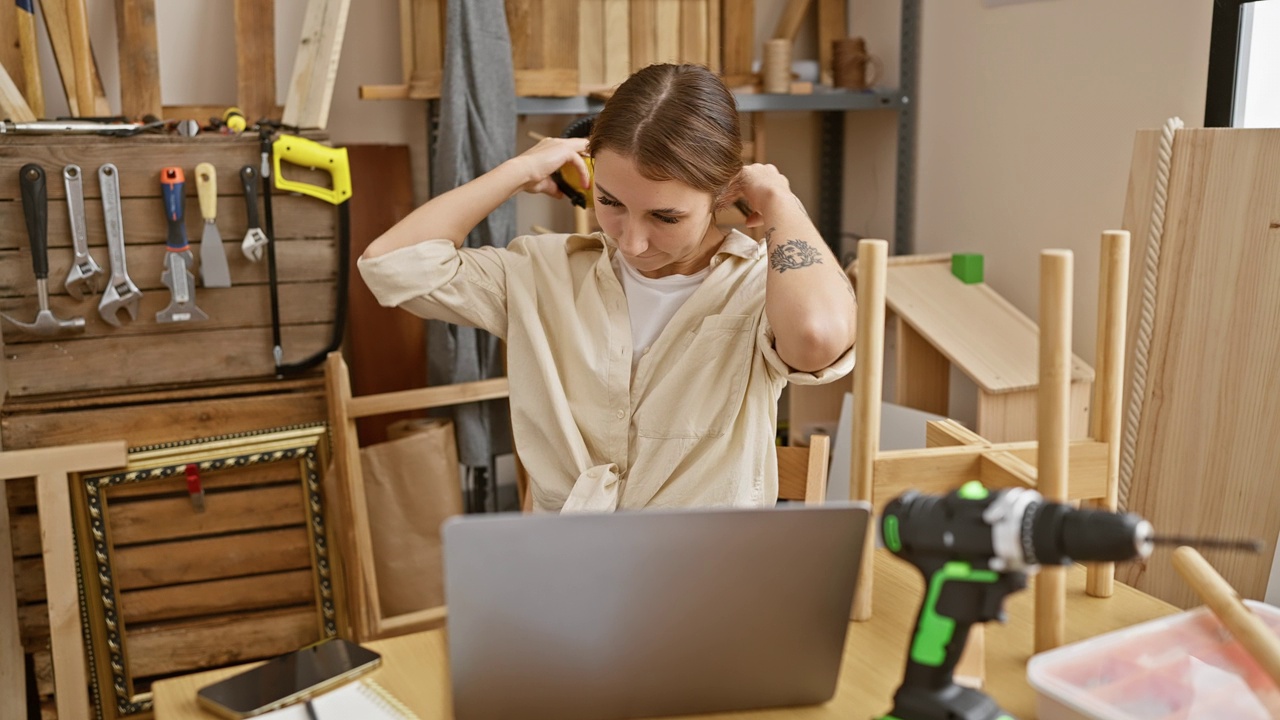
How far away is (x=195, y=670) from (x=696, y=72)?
1.82 m

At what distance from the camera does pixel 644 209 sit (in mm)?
1445

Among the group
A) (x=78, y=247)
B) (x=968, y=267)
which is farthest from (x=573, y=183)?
(x=968, y=267)

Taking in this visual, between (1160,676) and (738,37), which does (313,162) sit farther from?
(1160,676)

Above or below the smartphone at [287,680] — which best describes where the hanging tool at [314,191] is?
above

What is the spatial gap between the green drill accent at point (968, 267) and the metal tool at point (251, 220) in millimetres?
1598

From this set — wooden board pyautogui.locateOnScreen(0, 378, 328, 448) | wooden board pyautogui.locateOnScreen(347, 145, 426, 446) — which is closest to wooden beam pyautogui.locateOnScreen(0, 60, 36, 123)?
wooden board pyautogui.locateOnScreen(0, 378, 328, 448)

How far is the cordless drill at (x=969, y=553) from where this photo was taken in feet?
2.44

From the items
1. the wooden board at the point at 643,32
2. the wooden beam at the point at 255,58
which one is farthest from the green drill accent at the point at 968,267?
the wooden beam at the point at 255,58

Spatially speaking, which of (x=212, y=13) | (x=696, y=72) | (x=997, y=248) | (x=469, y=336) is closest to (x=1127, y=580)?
(x=997, y=248)

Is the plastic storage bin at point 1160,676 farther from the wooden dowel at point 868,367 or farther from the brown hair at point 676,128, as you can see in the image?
the brown hair at point 676,128

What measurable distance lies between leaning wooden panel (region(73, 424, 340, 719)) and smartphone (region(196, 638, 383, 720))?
1.20 meters

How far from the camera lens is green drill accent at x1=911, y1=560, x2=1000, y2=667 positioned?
78 cm

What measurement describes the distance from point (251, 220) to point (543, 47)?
83cm

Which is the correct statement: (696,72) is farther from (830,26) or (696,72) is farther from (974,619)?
(830,26)
